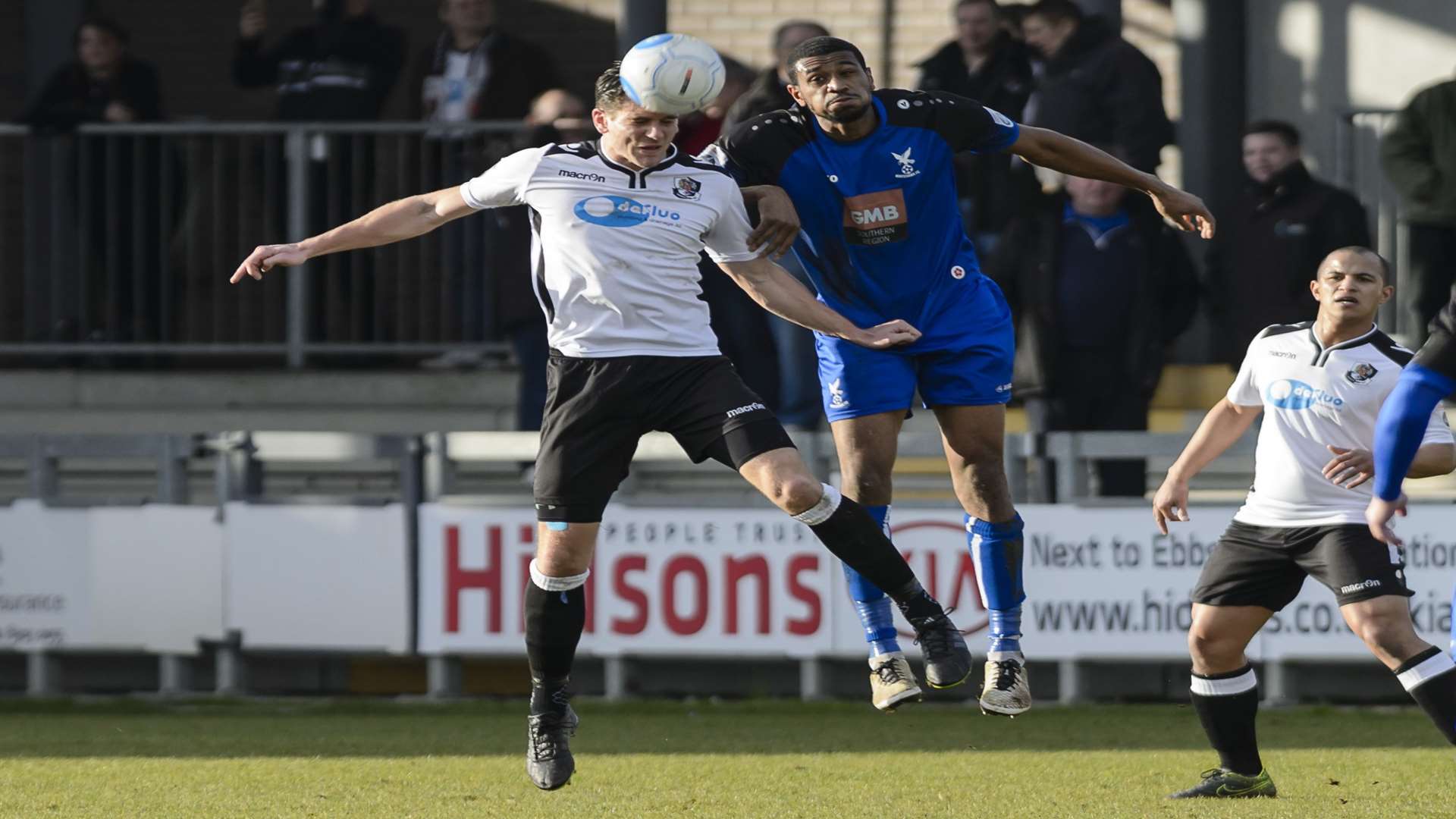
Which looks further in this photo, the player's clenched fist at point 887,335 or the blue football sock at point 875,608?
the blue football sock at point 875,608

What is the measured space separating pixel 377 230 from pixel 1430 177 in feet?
19.6

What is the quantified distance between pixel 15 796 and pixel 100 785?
1.32 feet

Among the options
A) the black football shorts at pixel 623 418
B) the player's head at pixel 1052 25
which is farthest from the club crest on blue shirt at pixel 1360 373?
the player's head at pixel 1052 25

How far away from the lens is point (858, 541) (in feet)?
25.6

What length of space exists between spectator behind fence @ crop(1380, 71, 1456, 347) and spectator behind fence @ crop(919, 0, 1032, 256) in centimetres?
184

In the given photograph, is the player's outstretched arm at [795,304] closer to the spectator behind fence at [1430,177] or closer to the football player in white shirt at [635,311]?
the football player in white shirt at [635,311]

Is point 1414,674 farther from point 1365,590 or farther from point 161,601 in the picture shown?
point 161,601

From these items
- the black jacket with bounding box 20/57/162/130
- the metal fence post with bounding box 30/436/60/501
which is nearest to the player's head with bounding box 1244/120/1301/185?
the black jacket with bounding box 20/57/162/130

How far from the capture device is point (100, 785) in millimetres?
8922

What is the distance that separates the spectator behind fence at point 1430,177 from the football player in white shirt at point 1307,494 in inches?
146

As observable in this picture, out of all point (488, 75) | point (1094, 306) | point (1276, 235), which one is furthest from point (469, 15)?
point (1276, 235)

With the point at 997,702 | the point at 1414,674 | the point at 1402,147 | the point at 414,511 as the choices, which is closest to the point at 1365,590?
the point at 1414,674

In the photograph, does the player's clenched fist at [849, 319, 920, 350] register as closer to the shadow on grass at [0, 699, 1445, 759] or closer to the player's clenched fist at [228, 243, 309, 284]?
the player's clenched fist at [228, 243, 309, 284]

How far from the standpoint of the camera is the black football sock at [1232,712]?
8.32 meters
